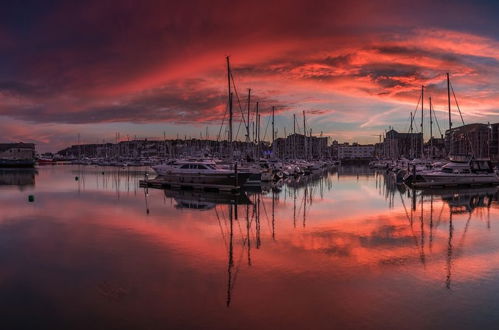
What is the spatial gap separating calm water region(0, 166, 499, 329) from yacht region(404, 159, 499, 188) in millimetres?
19754

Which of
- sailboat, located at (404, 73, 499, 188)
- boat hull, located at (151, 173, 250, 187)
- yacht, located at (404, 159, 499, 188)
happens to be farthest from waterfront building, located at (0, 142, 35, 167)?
yacht, located at (404, 159, 499, 188)

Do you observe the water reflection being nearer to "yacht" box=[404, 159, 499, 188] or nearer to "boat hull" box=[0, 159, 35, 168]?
"boat hull" box=[0, 159, 35, 168]

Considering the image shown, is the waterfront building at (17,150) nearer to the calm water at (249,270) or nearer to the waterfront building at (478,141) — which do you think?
the waterfront building at (478,141)

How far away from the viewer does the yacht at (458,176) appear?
4759 cm

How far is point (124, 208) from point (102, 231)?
920cm

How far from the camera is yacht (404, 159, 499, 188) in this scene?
4759 centimetres

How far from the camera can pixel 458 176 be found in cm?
4794

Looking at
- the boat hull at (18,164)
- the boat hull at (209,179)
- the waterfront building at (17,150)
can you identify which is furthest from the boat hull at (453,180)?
the waterfront building at (17,150)

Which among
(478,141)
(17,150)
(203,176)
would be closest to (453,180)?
(203,176)

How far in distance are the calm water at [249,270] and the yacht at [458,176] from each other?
64.8 ft

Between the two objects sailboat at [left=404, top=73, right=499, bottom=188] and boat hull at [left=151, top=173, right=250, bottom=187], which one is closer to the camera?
boat hull at [left=151, top=173, right=250, bottom=187]

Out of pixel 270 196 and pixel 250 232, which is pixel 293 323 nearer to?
pixel 250 232

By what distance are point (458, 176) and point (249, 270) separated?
135 ft

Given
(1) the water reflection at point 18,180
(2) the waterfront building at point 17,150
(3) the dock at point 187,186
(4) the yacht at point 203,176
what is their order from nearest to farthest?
1. (3) the dock at point 187,186
2. (4) the yacht at point 203,176
3. (1) the water reflection at point 18,180
4. (2) the waterfront building at point 17,150
